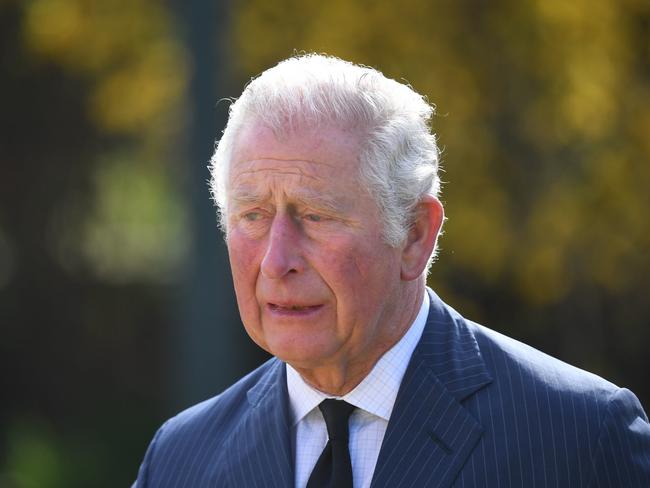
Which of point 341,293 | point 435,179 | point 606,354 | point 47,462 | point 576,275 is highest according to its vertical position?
point 435,179

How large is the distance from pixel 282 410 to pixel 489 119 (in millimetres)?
4871

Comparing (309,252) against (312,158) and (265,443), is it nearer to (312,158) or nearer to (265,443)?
(312,158)

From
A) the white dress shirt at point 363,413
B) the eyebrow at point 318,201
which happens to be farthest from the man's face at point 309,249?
the white dress shirt at point 363,413

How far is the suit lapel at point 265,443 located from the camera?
2.83 m

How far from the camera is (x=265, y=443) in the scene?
2883mm

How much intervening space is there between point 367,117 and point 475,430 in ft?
2.53

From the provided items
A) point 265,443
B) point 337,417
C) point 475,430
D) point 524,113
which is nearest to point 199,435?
point 265,443

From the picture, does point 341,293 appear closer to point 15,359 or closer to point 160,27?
point 160,27

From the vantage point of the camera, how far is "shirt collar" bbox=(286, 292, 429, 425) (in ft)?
9.12

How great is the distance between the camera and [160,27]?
8.38 metres

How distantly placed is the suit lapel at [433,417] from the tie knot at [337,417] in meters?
0.12

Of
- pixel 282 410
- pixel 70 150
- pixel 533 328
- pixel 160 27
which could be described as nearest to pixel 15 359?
pixel 70 150

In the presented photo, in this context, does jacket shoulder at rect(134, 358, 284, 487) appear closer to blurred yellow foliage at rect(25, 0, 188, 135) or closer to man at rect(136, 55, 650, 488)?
man at rect(136, 55, 650, 488)

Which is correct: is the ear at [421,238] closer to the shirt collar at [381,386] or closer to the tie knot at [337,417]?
the shirt collar at [381,386]
